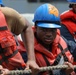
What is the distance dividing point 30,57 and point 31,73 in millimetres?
214

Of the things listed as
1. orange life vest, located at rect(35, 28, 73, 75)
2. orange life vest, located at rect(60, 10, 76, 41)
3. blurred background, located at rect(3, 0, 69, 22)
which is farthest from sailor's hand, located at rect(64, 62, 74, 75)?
blurred background, located at rect(3, 0, 69, 22)

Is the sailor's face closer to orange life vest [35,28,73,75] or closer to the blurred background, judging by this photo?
orange life vest [35,28,73,75]

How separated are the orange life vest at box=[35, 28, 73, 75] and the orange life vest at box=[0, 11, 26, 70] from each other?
0.33m

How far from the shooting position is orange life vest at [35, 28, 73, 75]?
3.35m

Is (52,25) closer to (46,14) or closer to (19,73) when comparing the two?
(46,14)

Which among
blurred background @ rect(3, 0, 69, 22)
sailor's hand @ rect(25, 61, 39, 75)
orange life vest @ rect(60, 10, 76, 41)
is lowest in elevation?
blurred background @ rect(3, 0, 69, 22)

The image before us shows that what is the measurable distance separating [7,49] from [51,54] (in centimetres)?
49

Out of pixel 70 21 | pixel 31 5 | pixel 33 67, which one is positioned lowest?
pixel 31 5

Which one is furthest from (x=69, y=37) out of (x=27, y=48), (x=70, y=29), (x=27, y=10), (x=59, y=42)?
(x=27, y=10)

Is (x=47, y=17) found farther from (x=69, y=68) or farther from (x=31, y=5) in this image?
(x=31, y=5)

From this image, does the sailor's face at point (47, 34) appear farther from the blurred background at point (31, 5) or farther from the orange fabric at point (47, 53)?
the blurred background at point (31, 5)

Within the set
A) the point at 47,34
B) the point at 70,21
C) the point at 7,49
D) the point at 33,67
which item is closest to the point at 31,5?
the point at 70,21

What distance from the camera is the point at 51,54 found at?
3383 millimetres

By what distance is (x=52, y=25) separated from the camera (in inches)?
132
